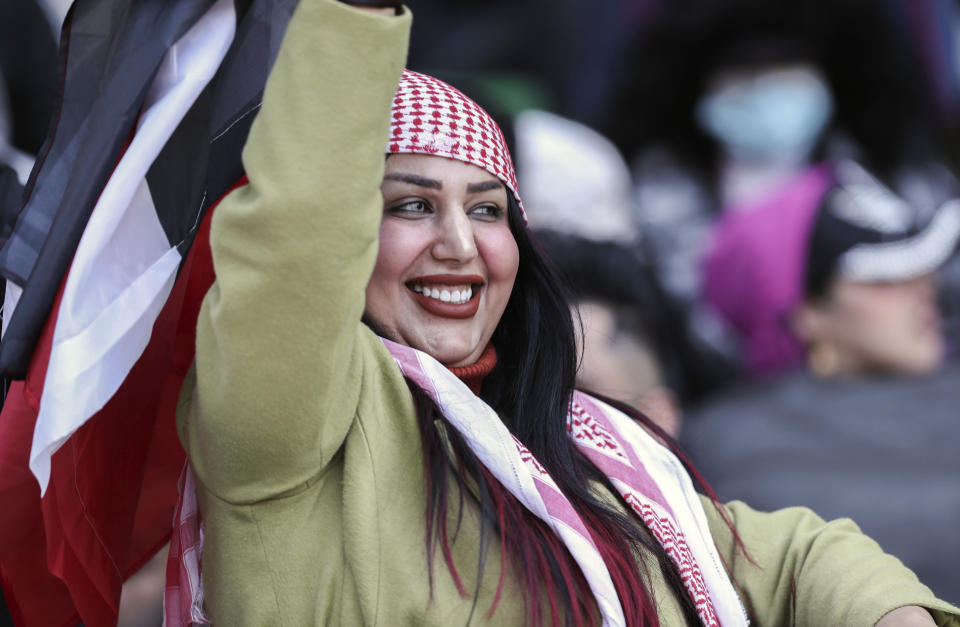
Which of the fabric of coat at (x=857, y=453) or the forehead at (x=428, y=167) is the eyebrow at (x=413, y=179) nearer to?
the forehead at (x=428, y=167)

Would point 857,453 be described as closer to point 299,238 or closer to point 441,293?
point 441,293

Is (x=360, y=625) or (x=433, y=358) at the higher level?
(x=433, y=358)

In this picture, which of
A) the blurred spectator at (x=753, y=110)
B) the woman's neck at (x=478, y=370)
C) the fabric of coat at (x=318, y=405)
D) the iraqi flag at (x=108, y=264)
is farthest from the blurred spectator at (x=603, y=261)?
the iraqi flag at (x=108, y=264)

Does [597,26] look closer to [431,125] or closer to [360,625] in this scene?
[431,125]

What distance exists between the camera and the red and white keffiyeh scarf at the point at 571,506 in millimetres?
2098

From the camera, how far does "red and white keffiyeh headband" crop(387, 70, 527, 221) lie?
2252 millimetres

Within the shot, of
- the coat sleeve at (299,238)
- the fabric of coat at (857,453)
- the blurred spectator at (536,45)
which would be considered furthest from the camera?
the blurred spectator at (536,45)

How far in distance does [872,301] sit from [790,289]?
0.34 metres

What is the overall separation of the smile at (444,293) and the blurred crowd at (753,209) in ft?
3.26

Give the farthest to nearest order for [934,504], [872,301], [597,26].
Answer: [597,26], [872,301], [934,504]

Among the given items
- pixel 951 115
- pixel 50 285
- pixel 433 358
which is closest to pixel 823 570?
pixel 433 358

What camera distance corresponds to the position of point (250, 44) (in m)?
2.16

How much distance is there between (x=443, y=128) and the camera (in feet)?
7.44

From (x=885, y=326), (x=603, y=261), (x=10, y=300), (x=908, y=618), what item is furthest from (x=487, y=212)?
(x=885, y=326)
